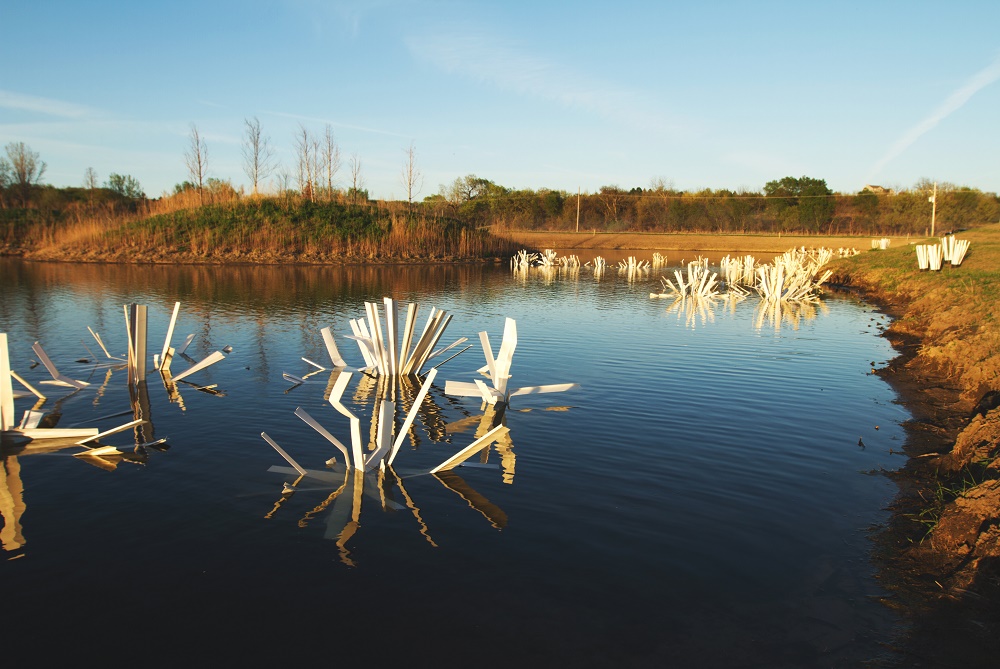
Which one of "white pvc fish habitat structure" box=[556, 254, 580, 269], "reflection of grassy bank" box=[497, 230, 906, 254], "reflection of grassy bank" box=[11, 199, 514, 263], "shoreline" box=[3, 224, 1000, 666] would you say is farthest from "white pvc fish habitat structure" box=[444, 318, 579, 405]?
"reflection of grassy bank" box=[497, 230, 906, 254]

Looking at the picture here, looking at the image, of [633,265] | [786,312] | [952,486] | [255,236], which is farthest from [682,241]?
[952,486]

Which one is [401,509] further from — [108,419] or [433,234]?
[433,234]

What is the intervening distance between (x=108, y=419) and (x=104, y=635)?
494 cm

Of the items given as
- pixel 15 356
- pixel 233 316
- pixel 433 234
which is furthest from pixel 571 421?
pixel 433 234

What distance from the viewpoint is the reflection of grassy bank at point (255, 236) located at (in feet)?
117

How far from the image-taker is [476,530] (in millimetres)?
5262

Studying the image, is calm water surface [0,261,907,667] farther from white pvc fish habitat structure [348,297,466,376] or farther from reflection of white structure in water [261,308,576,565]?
white pvc fish habitat structure [348,297,466,376]

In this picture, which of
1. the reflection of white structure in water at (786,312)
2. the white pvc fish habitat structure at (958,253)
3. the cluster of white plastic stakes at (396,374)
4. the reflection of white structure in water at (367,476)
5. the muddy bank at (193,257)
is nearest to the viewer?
the reflection of white structure in water at (367,476)

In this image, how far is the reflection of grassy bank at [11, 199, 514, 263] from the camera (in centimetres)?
3566

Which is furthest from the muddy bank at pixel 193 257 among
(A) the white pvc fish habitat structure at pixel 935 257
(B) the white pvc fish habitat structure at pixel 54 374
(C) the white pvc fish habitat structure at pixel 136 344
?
(B) the white pvc fish habitat structure at pixel 54 374

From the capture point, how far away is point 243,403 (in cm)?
886

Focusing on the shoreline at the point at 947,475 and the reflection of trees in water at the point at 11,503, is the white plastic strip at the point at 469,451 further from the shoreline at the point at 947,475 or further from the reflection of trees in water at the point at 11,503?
the reflection of trees in water at the point at 11,503

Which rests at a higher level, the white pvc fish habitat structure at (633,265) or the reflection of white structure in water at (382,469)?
the white pvc fish habitat structure at (633,265)

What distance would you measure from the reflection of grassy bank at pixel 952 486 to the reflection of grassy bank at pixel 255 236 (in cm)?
2950
